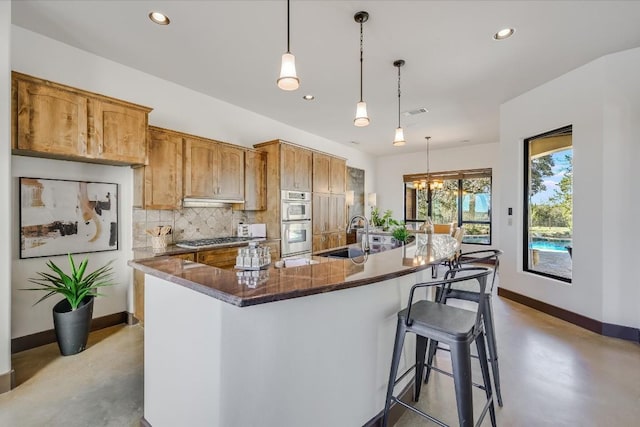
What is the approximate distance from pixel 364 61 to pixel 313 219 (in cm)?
272

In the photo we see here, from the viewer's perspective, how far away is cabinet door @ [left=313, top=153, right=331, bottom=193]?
5.14 metres

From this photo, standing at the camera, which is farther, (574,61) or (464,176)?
(464,176)

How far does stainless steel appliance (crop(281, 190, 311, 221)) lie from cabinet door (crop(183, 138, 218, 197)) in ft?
3.61

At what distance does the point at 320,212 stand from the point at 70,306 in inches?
144

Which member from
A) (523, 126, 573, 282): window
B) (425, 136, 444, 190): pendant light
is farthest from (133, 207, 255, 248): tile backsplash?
(425, 136, 444, 190): pendant light

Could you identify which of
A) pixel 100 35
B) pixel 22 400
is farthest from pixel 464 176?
pixel 22 400

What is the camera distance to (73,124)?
8.33ft

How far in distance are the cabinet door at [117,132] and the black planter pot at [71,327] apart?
4.83 ft

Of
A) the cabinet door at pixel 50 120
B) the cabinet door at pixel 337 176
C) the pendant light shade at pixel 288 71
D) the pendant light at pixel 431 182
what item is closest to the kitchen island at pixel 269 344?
the pendant light shade at pixel 288 71

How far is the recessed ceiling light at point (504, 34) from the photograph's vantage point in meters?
2.58

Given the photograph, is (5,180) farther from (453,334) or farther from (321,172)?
(321,172)

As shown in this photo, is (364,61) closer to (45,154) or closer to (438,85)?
(438,85)

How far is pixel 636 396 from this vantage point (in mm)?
2006

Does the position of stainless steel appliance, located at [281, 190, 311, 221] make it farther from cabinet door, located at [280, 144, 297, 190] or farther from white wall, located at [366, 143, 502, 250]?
white wall, located at [366, 143, 502, 250]
